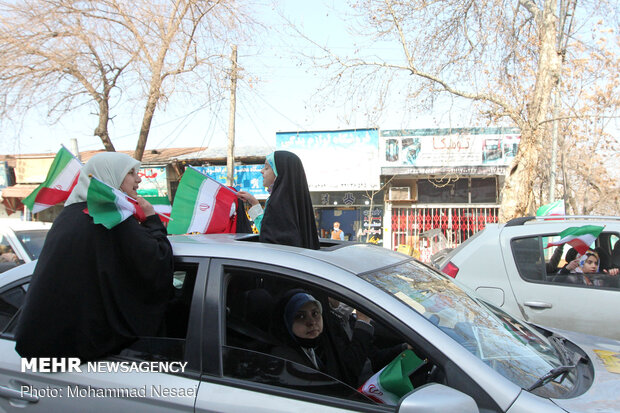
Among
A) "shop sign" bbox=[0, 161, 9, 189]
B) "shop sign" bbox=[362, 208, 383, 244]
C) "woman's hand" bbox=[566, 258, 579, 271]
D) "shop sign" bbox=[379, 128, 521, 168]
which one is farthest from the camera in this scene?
"shop sign" bbox=[0, 161, 9, 189]

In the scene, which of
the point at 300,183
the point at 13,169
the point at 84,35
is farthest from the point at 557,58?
the point at 13,169

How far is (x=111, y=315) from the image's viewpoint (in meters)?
2.19

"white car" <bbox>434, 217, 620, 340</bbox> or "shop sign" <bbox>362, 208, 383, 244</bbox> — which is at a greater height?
"white car" <bbox>434, 217, 620, 340</bbox>

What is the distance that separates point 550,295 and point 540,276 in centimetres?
20

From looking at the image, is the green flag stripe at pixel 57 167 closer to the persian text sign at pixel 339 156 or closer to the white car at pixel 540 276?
the white car at pixel 540 276

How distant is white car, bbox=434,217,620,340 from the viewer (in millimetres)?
3918

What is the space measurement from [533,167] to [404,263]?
6.60m

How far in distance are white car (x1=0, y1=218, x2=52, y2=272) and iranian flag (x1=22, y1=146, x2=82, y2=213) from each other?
2.94 m

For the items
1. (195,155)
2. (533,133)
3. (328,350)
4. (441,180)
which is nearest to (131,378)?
(328,350)

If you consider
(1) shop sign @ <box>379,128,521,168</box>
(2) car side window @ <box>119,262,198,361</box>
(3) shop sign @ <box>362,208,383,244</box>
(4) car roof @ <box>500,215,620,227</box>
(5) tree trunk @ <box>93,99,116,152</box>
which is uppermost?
(5) tree trunk @ <box>93,99,116,152</box>

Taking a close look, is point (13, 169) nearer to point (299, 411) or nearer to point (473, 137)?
point (473, 137)

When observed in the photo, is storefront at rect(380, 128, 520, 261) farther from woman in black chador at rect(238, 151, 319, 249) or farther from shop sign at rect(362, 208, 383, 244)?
woman in black chador at rect(238, 151, 319, 249)

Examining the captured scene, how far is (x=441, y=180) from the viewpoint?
14.3 metres

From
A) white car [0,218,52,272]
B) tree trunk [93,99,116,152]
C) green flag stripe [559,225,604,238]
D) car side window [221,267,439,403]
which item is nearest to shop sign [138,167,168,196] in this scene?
tree trunk [93,99,116,152]
